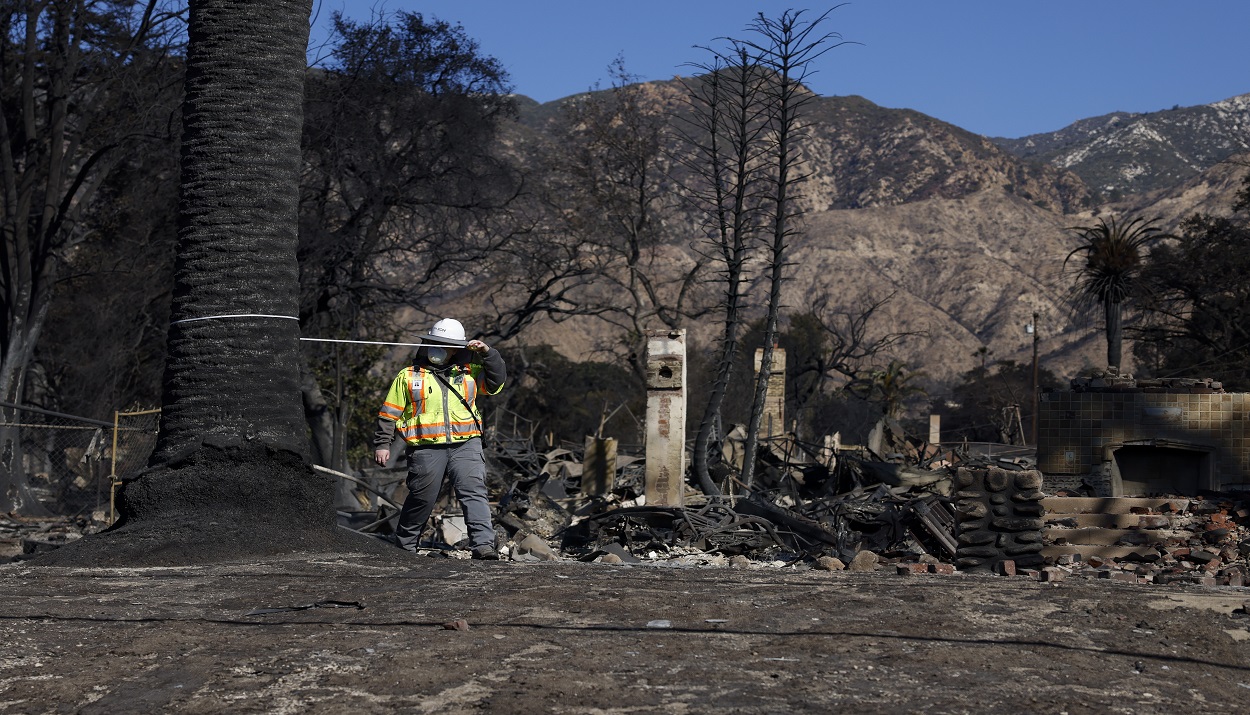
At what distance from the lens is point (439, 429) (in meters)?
8.39

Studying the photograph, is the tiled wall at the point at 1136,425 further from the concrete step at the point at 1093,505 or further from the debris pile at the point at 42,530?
the debris pile at the point at 42,530

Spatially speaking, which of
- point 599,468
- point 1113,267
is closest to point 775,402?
point 1113,267

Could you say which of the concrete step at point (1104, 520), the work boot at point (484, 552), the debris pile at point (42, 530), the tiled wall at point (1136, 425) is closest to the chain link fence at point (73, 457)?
the debris pile at point (42, 530)

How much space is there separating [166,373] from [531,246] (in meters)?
18.3

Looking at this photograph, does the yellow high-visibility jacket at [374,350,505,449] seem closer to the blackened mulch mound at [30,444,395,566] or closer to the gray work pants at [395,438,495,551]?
the gray work pants at [395,438,495,551]

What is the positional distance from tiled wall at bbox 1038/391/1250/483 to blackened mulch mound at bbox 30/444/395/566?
33.5 ft

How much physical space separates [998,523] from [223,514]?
205 inches

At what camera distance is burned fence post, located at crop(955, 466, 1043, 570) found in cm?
884

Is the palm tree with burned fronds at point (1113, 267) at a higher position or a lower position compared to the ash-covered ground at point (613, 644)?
higher

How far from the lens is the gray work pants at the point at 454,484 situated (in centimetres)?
841

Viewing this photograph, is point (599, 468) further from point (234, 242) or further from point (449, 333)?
point (234, 242)

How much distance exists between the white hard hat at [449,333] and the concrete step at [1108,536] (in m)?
6.28

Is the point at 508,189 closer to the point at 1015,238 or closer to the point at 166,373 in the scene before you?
the point at 166,373

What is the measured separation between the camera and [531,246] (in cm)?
2642
